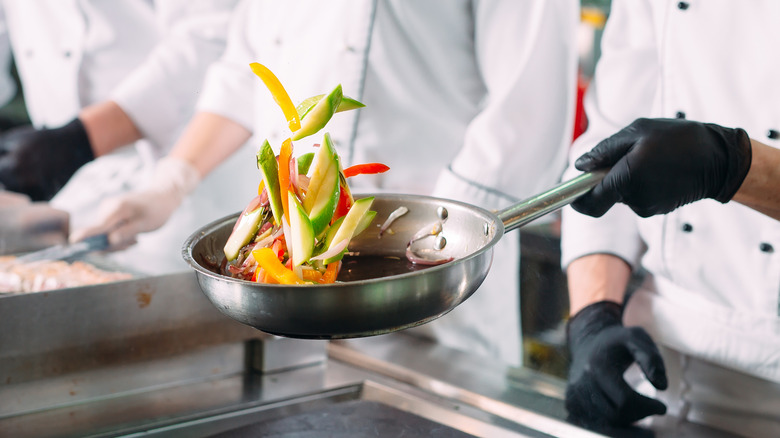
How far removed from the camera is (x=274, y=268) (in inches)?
27.0

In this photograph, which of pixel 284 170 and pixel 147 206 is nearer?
pixel 284 170

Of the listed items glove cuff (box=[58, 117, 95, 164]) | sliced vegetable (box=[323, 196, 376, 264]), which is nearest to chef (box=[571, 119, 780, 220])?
sliced vegetable (box=[323, 196, 376, 264])

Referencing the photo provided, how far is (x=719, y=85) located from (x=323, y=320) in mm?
794

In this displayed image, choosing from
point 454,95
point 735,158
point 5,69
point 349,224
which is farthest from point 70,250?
point 735,158

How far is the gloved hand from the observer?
185 cm

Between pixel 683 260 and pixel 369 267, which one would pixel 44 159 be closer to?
pixel 369 267

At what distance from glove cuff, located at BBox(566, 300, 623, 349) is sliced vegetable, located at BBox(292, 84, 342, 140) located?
25.3 inches

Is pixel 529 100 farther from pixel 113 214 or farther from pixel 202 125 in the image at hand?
pixel 113 214

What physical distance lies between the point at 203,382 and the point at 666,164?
81cm

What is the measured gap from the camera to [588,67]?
1.28 metres

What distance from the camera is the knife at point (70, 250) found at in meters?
1.58

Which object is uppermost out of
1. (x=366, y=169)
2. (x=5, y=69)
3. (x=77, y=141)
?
(x=5, y=69)

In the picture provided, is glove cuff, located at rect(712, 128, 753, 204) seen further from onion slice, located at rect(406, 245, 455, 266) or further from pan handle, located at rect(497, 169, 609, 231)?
onion slice, located at rect(406, 245, 455, 266)

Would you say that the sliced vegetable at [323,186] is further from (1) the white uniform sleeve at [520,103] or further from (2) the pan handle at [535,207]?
(1) the white uniform sleeve at [520,103]
